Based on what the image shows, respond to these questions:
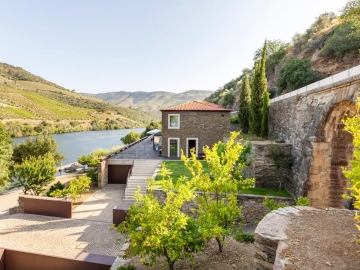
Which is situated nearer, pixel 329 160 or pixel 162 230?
pixel 162 230

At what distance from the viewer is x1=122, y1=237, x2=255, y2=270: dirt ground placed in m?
Answer: 5.66

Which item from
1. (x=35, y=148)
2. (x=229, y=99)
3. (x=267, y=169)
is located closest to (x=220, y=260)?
(x=267, y=169)

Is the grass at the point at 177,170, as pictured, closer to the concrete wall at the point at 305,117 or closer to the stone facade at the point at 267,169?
the stone facade at the point at 267,169

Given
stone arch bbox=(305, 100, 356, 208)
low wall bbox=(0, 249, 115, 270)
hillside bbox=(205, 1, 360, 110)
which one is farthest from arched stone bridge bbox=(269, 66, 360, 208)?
hillside bbox=(205, 1, 360, 110)

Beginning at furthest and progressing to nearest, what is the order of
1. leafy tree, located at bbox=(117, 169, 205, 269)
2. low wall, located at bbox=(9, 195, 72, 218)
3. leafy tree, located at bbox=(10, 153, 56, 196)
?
leafy tree, located at bbox=(10, 153, 56, 196) → low wall, located at bbox=(9, 195, 72, 218) → leafy tree, located at bbox=(117, 169, 205, 269)

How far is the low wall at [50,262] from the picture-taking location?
283 inches

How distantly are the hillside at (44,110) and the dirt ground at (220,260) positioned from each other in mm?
57362

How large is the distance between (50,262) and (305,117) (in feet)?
36.6

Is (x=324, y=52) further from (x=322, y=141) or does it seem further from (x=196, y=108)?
(x=322, y=141)

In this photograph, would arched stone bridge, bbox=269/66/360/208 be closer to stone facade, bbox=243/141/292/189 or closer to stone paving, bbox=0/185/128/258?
stone facade, bbox=243/141/292/189

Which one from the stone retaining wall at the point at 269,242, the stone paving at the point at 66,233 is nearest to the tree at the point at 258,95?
the stone paving at the point at 66,233

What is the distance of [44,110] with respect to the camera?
255ft

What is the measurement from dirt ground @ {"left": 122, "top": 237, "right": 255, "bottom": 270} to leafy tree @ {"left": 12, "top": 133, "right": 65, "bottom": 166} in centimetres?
2387

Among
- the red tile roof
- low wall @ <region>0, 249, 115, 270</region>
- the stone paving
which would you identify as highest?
the red tile roof
